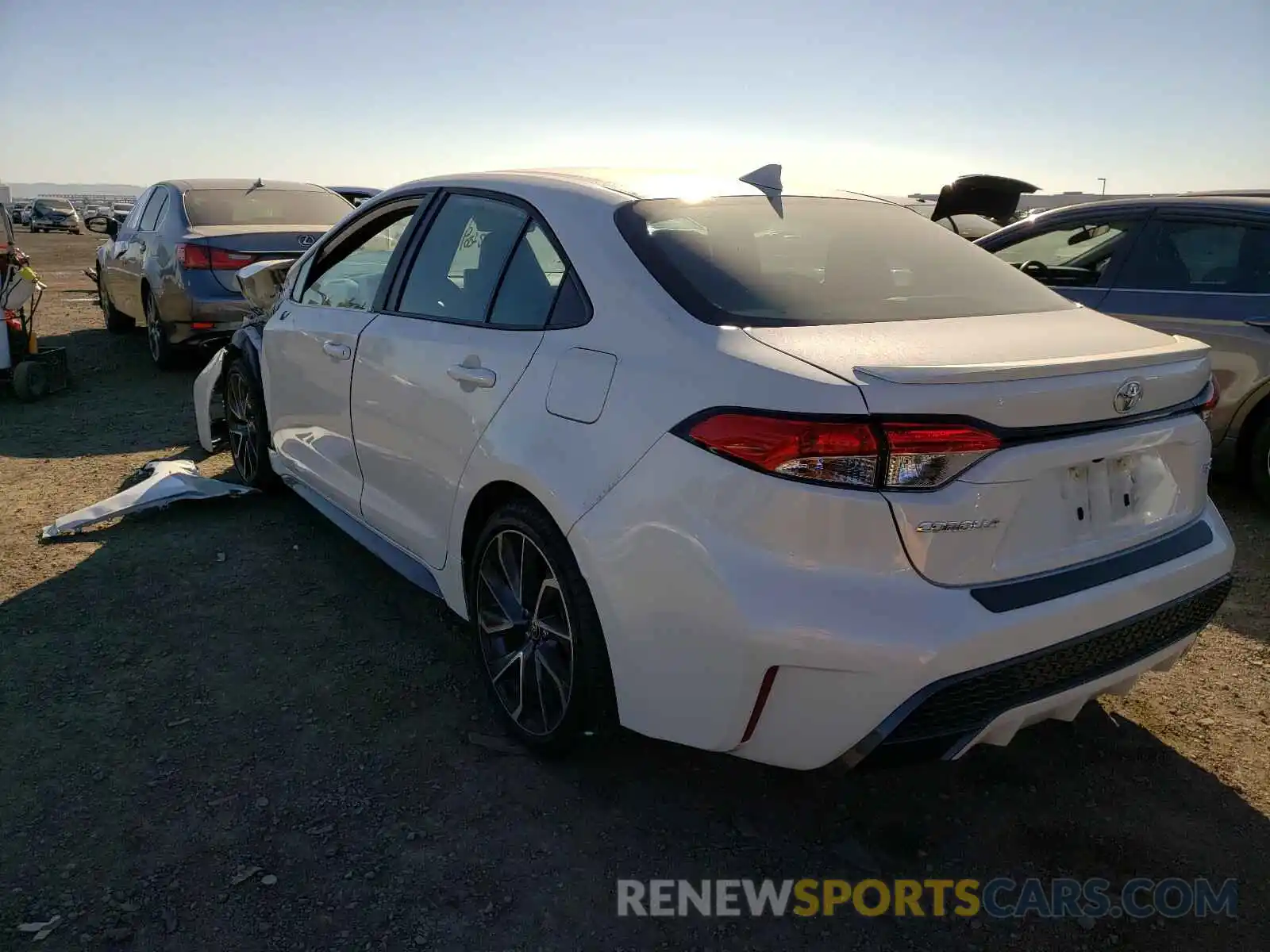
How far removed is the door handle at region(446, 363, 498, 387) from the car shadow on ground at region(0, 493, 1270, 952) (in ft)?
3.64

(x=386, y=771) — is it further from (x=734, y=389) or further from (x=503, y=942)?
(x=734, y=389)

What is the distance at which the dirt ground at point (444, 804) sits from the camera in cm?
227

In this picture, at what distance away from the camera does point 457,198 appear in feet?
11.2

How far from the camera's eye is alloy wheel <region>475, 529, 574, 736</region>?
2.72 meters

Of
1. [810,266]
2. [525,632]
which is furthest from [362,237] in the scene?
[810,266]

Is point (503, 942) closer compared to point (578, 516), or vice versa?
point (503, 942)

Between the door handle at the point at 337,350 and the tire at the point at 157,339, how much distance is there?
5293mm

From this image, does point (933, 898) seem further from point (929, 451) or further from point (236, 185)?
point (236, 185)

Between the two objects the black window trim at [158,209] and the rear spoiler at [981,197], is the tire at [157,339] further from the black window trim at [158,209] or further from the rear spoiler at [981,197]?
the rear spoiler at [981,197]

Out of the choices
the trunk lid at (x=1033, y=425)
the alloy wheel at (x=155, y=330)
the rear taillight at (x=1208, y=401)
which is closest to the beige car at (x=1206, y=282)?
the rear taillight at (x=1208, y=401)

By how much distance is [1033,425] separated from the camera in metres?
2.09

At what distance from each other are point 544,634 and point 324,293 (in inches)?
84.4

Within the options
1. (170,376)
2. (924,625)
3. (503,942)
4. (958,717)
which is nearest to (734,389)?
(924,625)

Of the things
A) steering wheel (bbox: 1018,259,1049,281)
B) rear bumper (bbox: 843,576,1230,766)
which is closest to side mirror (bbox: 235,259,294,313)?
rear bumper (bbox: 843,576,1230,766)
